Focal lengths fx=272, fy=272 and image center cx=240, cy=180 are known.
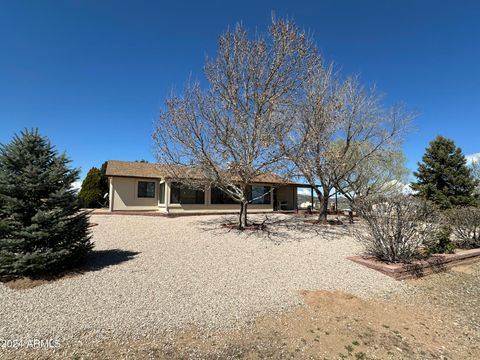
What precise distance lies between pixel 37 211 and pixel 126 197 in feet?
44.9

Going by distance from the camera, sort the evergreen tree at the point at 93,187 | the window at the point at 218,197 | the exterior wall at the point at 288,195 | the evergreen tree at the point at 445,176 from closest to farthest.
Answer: the window at the point at 218,197 → the evergreen tree at the point at 445,176 → the evergreen tree at the point at 93,187 → the exterior wall at the point at 288,195

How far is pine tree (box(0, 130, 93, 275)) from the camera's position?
5.17m

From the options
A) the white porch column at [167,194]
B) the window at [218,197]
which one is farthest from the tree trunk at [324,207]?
the white porch column at [167,194]

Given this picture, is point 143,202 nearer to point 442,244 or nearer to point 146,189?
point 146,189

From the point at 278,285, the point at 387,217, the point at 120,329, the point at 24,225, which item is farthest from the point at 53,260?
the point at 387,217

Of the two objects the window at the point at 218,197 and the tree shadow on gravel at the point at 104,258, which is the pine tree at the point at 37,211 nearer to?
the tree shadow on gravel at the point at 104,258

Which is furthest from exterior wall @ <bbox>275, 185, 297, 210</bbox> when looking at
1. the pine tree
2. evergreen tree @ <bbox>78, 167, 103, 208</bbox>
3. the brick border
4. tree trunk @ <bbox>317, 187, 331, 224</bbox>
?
the pine tree

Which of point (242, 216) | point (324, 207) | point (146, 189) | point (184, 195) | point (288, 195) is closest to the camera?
point (242, 216)

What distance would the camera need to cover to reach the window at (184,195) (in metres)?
18.1

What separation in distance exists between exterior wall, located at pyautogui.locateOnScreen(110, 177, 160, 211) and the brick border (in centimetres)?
1537

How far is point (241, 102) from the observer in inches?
432

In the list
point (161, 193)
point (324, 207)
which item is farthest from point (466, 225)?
point (161, 193)

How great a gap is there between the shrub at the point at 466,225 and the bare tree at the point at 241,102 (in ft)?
21.0

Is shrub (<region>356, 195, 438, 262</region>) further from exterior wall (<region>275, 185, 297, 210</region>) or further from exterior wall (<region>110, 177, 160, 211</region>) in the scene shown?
exterior wall (<region>275, 185, 297, 210</region>)
